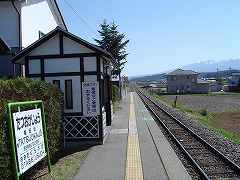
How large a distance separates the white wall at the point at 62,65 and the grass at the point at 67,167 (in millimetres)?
3211

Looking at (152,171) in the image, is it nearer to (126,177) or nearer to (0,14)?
(126,177)

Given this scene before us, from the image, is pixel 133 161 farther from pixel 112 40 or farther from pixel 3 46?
pixel 112 40

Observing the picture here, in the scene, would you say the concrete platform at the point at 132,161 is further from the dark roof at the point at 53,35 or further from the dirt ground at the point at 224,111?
the dirt ground at the point at 224,111

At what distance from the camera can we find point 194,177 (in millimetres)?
11539

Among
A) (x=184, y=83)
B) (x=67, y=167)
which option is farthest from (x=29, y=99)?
(x=184, y=83)

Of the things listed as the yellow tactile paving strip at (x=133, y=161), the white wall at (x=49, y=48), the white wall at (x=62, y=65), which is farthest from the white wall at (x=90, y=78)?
the yellow tactile paving strip at (x=133, y=161)

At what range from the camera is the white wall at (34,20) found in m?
22.2

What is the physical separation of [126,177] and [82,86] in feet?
19.9

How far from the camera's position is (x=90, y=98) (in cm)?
1619

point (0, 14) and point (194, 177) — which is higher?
point (0, 14)

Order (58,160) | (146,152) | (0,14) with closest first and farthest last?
(58,160) < (146,152) < (0,14)

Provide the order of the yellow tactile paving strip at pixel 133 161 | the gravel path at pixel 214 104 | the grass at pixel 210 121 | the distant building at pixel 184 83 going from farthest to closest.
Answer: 1. the distant building at pixel 184 83
2. the gravel path at pixel 214 104
3. the grass at pixel 210 121
4. the yellow tactile paving strip at pixel 133 161

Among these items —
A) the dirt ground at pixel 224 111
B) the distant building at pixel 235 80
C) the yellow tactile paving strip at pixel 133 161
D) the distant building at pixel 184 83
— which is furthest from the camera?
the distant building at pixel 235 80

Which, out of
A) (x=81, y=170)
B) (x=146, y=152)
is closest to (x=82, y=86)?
(x=146, y=152)
